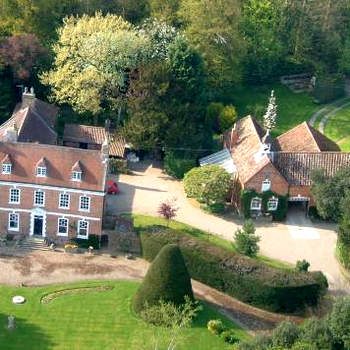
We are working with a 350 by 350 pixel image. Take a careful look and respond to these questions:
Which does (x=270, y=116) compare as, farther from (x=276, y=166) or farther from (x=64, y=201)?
(x=64, y=201)

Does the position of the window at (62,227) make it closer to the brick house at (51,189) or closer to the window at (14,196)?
the brick house at (51,189)

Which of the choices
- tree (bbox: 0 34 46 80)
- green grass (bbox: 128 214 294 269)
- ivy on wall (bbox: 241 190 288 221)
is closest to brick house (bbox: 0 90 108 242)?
green grass (bbox: 128 214 294 269)

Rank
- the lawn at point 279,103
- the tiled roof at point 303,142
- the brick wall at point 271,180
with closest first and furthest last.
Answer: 1. the brick wall at point 271,180
2. the tiled roof at point 303,142
3. the lawn at point 279,103

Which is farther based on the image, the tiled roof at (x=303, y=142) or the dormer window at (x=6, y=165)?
the tiled roof at (x=303, y=142)

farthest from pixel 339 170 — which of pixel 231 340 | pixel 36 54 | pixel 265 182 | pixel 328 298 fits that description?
pixel 36 54

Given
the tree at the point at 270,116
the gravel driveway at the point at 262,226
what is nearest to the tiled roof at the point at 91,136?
the gravel driveway at the point at 262,226

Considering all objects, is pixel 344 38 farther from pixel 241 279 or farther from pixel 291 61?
pixel 241 279

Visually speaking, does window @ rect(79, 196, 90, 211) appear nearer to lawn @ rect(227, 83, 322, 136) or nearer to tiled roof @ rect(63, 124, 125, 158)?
tiled roof @ rect(63, 124, 125, 158)
